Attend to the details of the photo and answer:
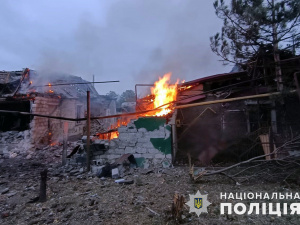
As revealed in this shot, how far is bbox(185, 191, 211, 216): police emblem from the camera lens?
13.4 feet

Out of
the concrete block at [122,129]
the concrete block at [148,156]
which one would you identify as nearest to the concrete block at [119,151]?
the concrete block at [122,129]

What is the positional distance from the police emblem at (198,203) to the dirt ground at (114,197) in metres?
0.11

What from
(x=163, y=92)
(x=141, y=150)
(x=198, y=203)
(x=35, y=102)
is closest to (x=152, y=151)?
(x=141, y=150)

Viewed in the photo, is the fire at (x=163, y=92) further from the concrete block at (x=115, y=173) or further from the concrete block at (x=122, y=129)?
the concrete block at (x=115, y=173)

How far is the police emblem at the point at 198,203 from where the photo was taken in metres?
4.09

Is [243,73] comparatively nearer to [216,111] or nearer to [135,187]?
[216,111]

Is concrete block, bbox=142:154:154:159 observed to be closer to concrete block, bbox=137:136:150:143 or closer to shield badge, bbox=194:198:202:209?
concrete block, bbox=137:136:150:143

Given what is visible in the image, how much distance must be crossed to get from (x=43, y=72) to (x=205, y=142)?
510 inches

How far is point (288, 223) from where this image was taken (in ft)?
11.7

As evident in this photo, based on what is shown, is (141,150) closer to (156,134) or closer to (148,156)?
(148,156)

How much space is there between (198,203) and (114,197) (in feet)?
7.15

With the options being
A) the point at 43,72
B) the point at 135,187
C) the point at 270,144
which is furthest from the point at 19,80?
the point at 270,144

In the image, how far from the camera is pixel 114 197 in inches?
196

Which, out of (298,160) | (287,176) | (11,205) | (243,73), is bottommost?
(11,205)
